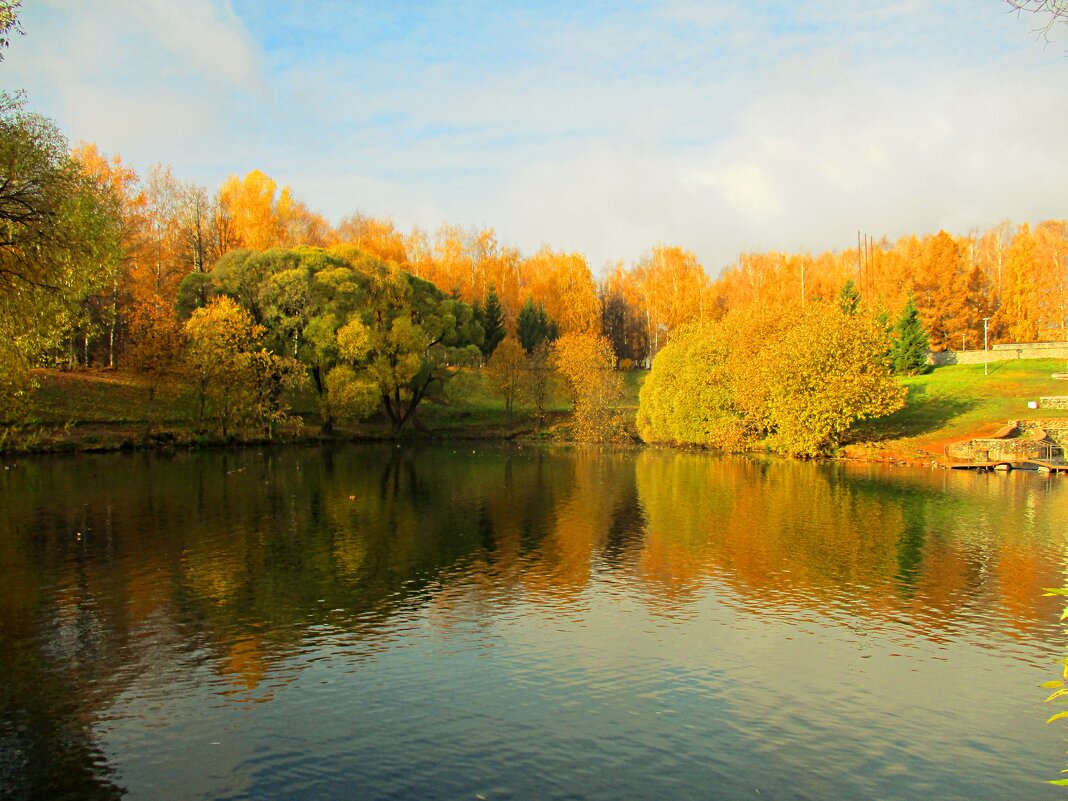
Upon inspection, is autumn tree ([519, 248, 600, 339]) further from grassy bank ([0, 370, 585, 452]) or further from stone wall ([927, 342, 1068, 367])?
stone wall ([927, 342, 1068, 367])

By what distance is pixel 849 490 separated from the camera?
128ft

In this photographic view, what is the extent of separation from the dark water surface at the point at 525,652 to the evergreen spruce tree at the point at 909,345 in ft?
152

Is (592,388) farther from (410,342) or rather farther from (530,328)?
(530,328)

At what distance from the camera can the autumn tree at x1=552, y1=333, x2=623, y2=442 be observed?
71688 mm

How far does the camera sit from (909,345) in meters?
76.2

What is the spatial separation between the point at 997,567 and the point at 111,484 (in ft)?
122

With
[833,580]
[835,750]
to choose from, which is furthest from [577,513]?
[835,750]

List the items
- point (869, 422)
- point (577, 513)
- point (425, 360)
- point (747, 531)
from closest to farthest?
point (747, 531) → point (577, 513) → point (869, 422) → point (425, 360)

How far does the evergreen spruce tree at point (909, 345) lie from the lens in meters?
75.9

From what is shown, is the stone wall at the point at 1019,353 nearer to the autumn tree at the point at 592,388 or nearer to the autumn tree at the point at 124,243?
the autumn tree at the point at 592,388

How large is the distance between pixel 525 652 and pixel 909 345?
7147cm

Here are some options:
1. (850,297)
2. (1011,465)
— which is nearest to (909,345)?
(850,297)

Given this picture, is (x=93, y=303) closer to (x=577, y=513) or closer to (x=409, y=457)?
(x=409, y=457)

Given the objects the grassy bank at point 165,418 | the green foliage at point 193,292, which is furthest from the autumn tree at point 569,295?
the green foliage at point 193,292
